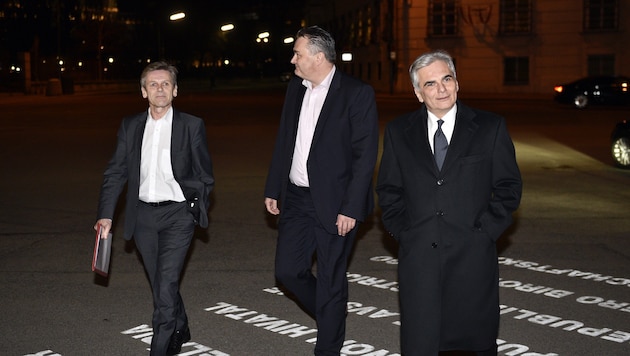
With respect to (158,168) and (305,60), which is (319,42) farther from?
(158,168)

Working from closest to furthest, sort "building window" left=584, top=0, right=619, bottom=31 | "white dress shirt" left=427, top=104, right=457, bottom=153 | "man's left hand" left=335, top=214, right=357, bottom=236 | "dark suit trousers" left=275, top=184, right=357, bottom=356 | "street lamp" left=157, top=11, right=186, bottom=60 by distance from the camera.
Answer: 1. "white dress shirt" left=427, top=104, right=457, bottom=153
2. "man's left hand" left=335, top=214, right=357, bottom=236
3. "dark suit trousers" left=275, top=184, right=357, bottom=356
4. "street lamp" left=157, top=11, right=186, bottom=60
5. "building window" left=584, top=0, right=619, bottom=31

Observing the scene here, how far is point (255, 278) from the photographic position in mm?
7992

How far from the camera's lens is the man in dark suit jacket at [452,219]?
411cm

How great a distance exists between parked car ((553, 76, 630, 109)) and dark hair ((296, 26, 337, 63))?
3560cm

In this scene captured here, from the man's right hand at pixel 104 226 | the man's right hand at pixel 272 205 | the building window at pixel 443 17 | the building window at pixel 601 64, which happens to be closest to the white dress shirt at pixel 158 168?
the man's right hand at pixel 104 226

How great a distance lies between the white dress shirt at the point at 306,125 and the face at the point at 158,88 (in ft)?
2.75

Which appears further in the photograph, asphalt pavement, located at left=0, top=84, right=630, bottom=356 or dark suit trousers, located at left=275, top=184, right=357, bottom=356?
asphalt pavement, located at left=0, top=84, right=630, bottom=356

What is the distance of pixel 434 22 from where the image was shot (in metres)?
57.7

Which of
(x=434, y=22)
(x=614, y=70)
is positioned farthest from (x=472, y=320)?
(x=434, y=22)

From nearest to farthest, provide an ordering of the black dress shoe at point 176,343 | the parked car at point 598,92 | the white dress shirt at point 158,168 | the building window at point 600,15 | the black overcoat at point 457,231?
the black overcoat at point 457,231 → the white dress shirt at point 158,168 → the black dress shoe at point 176,343 → the parked car at point 598,92 → the building window at point 600,15

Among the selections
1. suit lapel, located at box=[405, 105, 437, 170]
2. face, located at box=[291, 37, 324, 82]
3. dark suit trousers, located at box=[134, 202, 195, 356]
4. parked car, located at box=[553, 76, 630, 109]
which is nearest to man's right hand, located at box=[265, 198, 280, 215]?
dark suit trousers, located at box=[134, 202, 195, 356]

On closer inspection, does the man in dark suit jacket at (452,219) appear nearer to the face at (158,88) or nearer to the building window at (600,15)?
Answer: the face at (158,88)

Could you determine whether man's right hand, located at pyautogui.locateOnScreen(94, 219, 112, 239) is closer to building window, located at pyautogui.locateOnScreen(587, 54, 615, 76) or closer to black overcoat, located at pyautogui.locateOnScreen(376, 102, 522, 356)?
black overcoat, located at pyautogui.locateOnScreen(376, 102, 522, 356)

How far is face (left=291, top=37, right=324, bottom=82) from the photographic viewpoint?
5.38m
